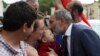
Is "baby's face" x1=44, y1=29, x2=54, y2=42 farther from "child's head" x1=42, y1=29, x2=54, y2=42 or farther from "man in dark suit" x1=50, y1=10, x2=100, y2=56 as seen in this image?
"man in dark suit" x1=50, y1=10, x2=100, y2=56

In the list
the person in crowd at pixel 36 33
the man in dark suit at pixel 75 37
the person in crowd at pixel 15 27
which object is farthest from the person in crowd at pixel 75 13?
the person in crowd at pixel 15 27

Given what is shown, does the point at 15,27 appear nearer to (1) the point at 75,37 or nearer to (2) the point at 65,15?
(1) the point at 75,37

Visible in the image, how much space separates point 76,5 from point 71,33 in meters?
0.67

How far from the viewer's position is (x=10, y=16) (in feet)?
9.91

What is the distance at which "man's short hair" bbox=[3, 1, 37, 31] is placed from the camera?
3.00m

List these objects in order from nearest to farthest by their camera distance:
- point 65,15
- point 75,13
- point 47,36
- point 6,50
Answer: point 6,50 < point 47,36 < point 65,15 < point 75,13

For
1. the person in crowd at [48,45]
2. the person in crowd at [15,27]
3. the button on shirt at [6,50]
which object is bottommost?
the person in crowd at [48,45]

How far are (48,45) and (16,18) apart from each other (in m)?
1.14

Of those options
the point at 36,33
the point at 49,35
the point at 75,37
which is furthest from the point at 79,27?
the point at 36,33

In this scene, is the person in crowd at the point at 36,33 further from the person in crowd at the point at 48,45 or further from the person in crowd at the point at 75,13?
the person in crowd at the point at 75,13

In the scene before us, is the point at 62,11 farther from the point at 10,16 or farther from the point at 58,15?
the point at 10,16

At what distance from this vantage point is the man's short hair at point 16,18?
3.00 metres

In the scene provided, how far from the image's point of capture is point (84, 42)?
389 cm

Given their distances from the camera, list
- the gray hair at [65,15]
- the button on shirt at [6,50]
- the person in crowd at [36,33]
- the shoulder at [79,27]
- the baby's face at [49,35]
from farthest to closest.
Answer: the gray hair at [65,15] < the baby's face at [49,35] < the shoulder at [79,27] < the person in crowd at [36,33] < the button on shirt at [6,50]
